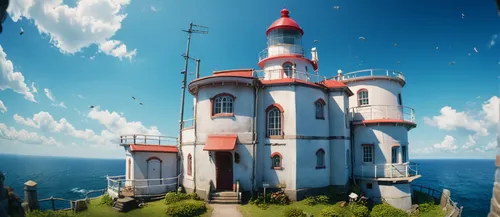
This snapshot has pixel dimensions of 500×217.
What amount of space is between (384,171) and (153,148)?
60.8 feet

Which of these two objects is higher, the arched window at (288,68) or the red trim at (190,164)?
the arched window at (288,68)

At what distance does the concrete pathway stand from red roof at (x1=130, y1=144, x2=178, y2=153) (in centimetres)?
608

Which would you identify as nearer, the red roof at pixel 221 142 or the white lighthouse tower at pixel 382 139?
the red roof at pixel 221 142

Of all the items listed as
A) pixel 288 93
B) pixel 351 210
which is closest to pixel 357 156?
pixel 351 210

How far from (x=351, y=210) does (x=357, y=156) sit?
669cm

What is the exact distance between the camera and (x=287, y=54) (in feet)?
74.5

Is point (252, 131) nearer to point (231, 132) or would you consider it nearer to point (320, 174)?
point (231, 132)

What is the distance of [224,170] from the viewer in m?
18.7

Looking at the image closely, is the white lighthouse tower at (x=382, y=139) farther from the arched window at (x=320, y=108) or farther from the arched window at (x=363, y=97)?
the arched window at (x=320, y=108)

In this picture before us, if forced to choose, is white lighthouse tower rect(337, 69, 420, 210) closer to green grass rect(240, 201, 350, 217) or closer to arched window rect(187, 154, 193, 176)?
green grass rect(240, 201, 350, 217)

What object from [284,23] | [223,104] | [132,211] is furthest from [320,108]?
[132,211]

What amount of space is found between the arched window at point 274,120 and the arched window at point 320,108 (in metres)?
3.03

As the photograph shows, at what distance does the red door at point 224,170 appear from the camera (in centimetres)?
1862

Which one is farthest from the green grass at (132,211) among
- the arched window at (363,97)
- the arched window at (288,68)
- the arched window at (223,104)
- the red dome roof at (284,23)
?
the arched window at (363,97)
